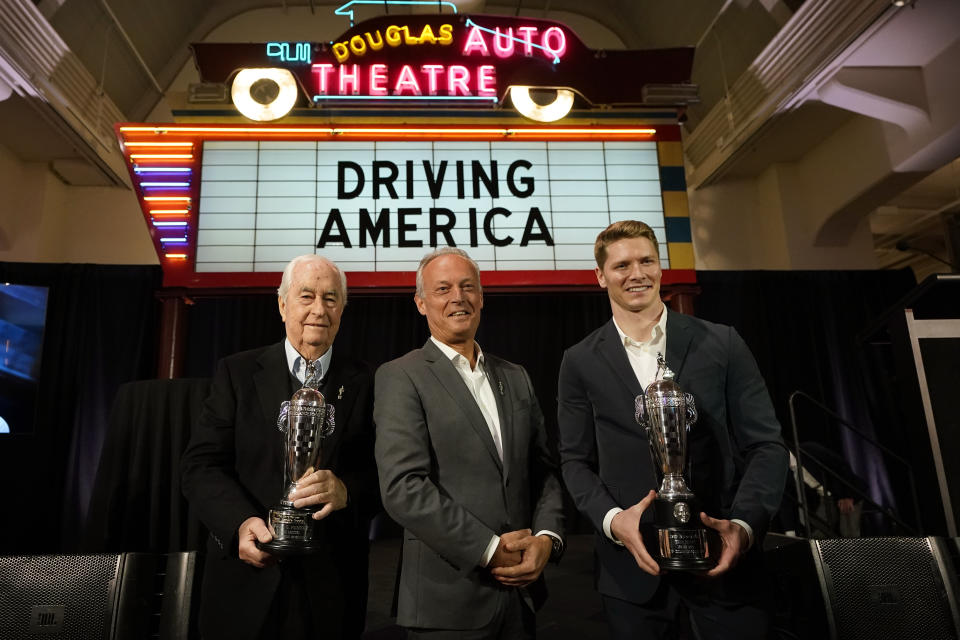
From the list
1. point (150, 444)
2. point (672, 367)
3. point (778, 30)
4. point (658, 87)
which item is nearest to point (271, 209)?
point (150, 444)

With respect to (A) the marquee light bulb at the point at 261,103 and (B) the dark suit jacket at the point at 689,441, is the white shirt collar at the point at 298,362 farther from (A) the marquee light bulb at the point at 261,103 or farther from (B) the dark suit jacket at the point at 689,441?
(A) the marquee light bulb at the point at 261,103

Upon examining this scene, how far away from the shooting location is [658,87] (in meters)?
4.94

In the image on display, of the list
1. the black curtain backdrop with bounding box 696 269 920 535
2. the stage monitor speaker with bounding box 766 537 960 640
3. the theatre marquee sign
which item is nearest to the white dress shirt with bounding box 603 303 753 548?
the stage monitor speaker with bounding box 766 537 960 640

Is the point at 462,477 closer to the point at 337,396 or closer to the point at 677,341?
the point at 337,396

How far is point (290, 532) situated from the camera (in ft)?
4.89

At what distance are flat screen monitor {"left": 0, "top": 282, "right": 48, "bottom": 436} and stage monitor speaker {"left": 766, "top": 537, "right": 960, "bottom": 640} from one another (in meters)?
6.79

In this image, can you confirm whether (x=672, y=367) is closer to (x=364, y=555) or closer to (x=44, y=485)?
(x=364, y=555)

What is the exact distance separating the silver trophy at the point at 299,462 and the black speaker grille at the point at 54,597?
46 cm

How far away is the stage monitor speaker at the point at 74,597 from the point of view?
1551 millimetres

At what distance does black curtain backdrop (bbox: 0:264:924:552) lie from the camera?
622 cm

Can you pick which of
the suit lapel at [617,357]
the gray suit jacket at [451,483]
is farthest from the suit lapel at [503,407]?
the suit lapel at [617,357]

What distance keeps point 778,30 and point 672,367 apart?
6281mm

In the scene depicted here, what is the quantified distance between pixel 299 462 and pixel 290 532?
19cm

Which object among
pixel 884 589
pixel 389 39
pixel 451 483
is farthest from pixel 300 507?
pixel 389 39
